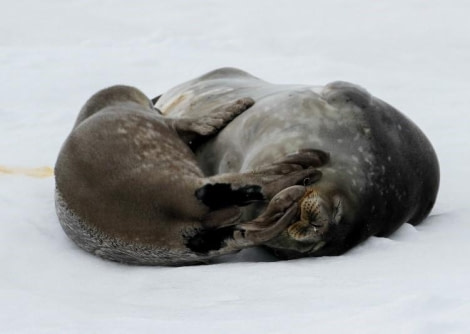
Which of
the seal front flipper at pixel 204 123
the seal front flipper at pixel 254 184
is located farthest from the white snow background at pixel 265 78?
the seal front flipper at pixel 204 123

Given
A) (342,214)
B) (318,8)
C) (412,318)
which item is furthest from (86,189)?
(318,8)

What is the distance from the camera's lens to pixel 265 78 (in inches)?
281

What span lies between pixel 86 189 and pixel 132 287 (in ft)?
1.62

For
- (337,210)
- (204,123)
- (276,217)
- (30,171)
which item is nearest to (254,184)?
(276,217)

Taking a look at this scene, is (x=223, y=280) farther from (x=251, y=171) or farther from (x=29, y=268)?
(x=29, y=268)

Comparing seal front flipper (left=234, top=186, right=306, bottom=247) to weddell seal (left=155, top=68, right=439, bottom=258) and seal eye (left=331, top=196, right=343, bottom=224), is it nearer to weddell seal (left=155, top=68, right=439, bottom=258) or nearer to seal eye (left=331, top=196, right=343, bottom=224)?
weddell seal (left=155, top=68, right=439, bottom=258)

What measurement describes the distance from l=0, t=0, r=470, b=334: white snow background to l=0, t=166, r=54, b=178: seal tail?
9cm

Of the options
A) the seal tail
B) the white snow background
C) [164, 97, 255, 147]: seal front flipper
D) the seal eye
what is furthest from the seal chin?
the seal tail

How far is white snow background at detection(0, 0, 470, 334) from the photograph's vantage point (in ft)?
8.61

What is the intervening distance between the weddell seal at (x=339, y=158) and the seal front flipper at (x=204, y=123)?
4cm

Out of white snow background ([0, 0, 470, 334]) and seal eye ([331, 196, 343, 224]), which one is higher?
seal eye ([331, 196, 343, 224])

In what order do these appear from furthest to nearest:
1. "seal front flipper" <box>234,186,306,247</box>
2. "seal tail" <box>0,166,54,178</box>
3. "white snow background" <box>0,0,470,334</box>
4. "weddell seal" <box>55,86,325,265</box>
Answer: "seal tail" <box>0,166,54,178</box> → "weddell seal" <box>55,86,325,265</box> → "seal front flipper" <box>234,186,306,247</box> → "white snow background" <box>0,0,470,334</box>

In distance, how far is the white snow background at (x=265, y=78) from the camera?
262 cm

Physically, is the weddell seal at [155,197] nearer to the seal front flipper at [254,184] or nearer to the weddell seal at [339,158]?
the seal front flipper at [254,184]
